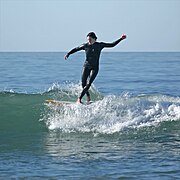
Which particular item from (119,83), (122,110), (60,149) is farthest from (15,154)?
(119,83)

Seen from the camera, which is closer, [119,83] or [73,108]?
[73,108]

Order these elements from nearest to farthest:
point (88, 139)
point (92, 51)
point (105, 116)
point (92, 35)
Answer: point (88, 139)
point (92, 35)
point (92, 51)
point (105, 116)

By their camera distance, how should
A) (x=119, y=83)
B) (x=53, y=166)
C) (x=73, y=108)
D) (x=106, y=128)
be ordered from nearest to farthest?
(x=53, y=166) < (x=106, y=128) < (x=73, y=108) < (x=119, y=83)

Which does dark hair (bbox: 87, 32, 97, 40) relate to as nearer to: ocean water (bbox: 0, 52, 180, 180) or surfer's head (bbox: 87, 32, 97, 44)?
surfer's head (bbox: 87, 32, 97, 44)

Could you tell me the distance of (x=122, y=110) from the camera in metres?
12.3

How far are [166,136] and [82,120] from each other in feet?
6.96

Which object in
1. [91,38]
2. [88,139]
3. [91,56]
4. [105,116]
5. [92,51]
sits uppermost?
[91,38]

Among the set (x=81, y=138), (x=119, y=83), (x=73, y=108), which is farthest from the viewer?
(x=119, y=83)

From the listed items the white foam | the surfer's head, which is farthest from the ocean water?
the surfer's head

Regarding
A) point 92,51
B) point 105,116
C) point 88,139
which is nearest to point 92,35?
point 92,51

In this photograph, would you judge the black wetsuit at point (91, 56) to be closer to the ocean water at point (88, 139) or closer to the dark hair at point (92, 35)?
the dark hair at point (92, 35)

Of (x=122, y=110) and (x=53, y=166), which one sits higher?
(x=122, y=110)

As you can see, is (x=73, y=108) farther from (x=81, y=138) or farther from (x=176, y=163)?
(x=176, y=163)

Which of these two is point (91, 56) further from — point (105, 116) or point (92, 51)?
point (105, 116)
